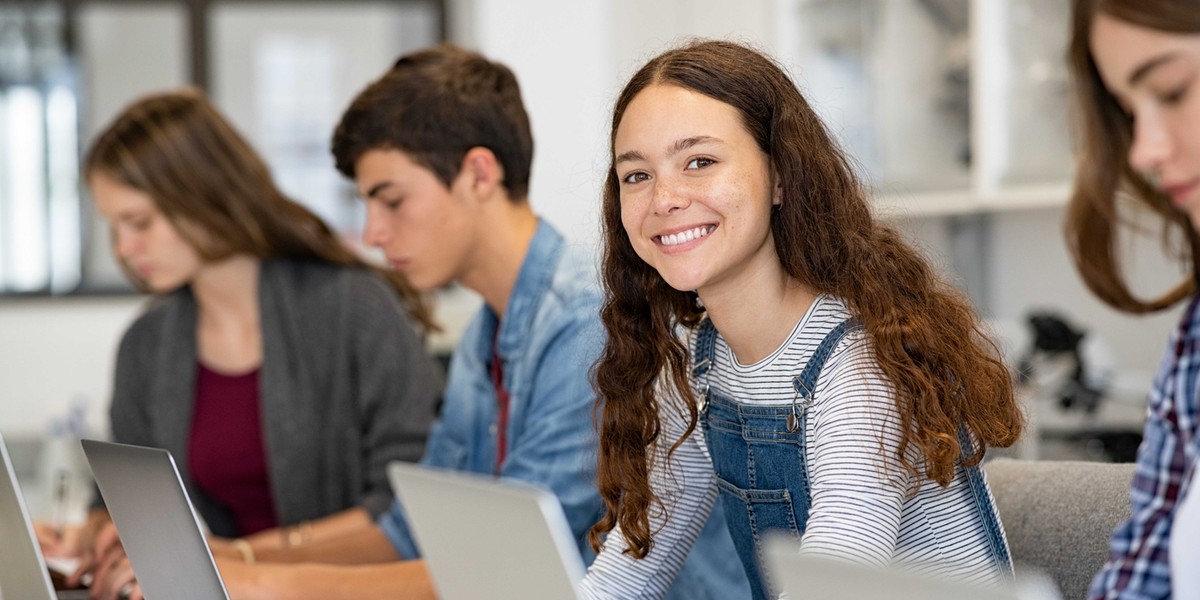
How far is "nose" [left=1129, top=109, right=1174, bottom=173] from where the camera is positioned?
0.83 metres

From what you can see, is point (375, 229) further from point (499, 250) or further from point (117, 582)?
point (117, 582)

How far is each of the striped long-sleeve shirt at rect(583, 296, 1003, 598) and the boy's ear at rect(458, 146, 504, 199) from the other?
514mm

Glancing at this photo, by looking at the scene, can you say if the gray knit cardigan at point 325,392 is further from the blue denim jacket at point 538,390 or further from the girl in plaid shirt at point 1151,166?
the girl in plaid shirt at point 1151,166

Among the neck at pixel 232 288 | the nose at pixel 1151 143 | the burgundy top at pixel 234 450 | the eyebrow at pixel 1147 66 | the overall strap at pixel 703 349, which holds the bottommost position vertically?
the burgundy top at pixel 234 450

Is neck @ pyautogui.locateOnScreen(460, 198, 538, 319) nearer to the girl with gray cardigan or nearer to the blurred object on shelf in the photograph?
the girl with gray cardigan

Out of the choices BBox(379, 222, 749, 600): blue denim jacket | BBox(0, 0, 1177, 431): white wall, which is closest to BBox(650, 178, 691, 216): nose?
BBox(379, 222, 749, 600): blue denim jacket

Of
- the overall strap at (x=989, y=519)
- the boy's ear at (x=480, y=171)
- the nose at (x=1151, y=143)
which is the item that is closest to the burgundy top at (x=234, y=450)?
the boy's ear at (x=480, y=171)

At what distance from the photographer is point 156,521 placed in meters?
1.10

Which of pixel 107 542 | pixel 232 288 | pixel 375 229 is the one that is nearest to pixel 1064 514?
pixel 375 229

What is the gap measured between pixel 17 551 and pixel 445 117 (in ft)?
2.48

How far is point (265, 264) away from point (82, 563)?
65 cm

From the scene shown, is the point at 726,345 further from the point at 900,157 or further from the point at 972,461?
the point at 900,157

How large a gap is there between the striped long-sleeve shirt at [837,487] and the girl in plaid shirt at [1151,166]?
179 millimetres

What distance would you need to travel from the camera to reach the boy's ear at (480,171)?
5.67ft
